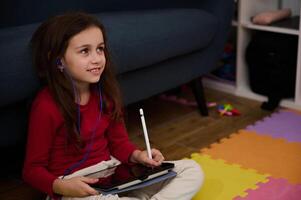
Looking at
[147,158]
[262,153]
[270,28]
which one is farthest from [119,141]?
[270,28]

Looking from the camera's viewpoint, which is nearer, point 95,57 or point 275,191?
point 95,57

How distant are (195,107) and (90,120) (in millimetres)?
973

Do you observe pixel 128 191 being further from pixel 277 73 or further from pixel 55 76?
pixel 277 73

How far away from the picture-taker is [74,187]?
110 centimetres

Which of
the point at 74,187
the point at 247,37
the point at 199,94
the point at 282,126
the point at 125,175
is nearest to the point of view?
the point at 74,187

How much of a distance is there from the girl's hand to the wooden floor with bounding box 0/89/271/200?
38 cm

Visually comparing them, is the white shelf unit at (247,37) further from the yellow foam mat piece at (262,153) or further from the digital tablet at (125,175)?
the digital tablet at (125,175)

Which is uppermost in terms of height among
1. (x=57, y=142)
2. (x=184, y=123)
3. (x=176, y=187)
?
(x=57, y=142)

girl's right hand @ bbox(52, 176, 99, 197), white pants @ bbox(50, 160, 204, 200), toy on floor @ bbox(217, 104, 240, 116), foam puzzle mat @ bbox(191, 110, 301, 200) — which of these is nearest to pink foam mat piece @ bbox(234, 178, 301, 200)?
foam puzzle mat @ bbox(191, 110, 301, 200)

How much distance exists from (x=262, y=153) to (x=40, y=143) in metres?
0.83

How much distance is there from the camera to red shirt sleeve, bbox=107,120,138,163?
1304 millimetres

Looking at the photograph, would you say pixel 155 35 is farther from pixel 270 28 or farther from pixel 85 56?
pixel 270 28

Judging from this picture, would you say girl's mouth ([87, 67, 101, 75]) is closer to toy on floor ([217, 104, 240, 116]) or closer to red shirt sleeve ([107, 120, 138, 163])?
red shirt sleeve ([107, 120, 138, 163])

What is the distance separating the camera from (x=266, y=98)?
85.2 inches
